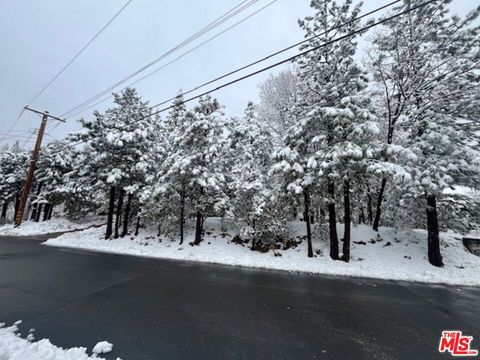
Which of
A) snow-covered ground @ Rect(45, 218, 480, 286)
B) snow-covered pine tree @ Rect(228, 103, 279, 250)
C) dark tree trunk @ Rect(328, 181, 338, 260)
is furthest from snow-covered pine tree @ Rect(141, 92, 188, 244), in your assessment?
dark tree trunk @ Rect(328, 181, 338, 260)

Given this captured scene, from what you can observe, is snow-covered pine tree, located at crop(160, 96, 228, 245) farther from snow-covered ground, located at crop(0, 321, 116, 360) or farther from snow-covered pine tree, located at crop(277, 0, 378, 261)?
snow-covered ground, located at crop(0, 321, 116, 360)

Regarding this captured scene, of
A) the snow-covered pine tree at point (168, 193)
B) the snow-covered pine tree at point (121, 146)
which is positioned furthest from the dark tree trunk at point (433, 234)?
the snow-covered pine tree at point (121, 146)

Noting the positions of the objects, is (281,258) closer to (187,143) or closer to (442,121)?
(187,143)

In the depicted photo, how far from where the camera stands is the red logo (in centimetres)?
379

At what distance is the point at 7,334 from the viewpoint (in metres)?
3.71

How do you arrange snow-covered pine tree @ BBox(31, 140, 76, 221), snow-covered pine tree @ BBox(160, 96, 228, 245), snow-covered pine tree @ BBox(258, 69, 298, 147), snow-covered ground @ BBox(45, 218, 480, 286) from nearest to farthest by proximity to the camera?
snow-covered ground @ BBox(45, 218, 480, 286) → snow-covered pine tree @ BBox(160, 96, 228, 245) → snow-covered pine tree @ BBox(258, 69, 298, 147) → snow-covered pine tree @ BBox(31, 140, 76, 221)

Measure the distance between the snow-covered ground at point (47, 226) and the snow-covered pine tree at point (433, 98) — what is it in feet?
92.8

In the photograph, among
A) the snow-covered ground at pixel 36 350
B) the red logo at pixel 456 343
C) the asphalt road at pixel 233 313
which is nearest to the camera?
the snow-covered ground at pixel 36 350

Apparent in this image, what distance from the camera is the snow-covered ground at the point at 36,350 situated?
3133 mm

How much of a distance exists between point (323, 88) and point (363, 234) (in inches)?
350

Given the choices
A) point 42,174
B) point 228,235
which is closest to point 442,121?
point 228,235

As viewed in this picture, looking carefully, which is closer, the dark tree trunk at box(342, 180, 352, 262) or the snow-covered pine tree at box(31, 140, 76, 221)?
the dark tree trunk at box(342, 180, 352, 262)

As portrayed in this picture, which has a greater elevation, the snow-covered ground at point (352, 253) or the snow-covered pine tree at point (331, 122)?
the snow-covered pine tree at point (331, 122)

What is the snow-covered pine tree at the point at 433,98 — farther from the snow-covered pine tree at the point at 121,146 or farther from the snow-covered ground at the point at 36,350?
the snow-covered pine tree at the point at 121,146
